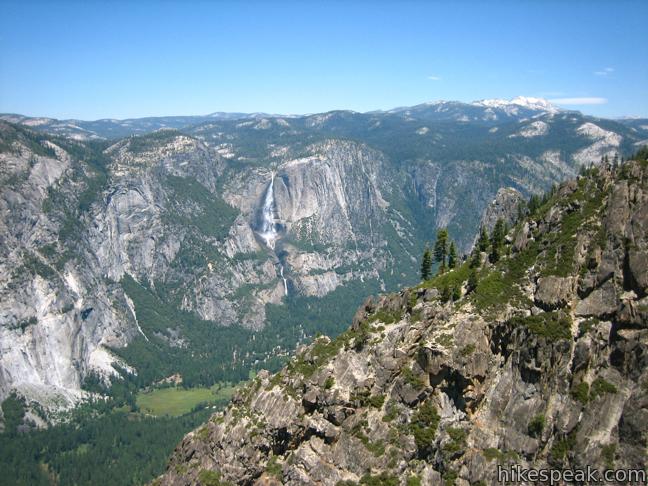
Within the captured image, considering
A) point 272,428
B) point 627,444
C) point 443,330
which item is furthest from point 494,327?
point 272,428

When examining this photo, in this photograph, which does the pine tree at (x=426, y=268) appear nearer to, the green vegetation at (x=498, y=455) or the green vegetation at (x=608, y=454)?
the green vegetation at (x=498, y=455)

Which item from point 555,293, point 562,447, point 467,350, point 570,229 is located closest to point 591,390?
point 562,447

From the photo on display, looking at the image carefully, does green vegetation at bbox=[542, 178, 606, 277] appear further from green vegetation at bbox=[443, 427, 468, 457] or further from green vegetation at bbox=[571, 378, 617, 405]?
green vegetation at bbox=[443, 427, 468, 457]

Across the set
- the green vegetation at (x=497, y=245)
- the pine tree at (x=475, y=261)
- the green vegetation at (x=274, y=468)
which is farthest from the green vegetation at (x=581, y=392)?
the green vegetation at (x=274, y=468)

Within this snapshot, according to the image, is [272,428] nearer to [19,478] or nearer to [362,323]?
[362,323]

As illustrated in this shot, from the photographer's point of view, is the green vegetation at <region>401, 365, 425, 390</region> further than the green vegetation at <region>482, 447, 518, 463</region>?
Yes

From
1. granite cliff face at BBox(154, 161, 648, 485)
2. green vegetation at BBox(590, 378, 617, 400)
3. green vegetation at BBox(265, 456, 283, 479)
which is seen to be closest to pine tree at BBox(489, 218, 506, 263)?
granite cliff face at BBox(154, 161, 648, 485)

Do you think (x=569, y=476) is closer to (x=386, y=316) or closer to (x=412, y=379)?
(x=412, y=379)
